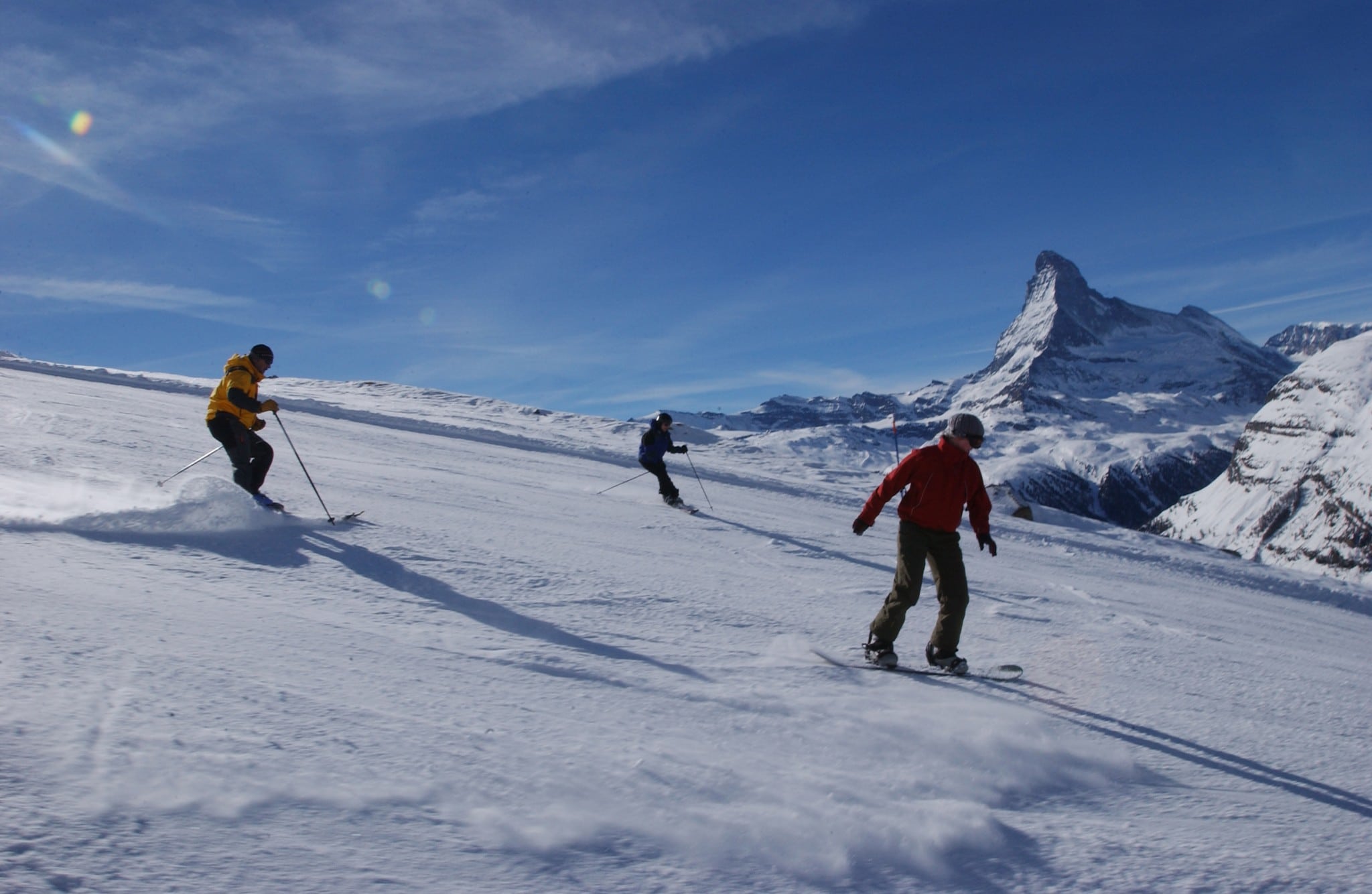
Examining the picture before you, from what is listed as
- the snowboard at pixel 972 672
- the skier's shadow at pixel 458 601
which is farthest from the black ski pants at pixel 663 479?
the snowboard at pixel 972 672

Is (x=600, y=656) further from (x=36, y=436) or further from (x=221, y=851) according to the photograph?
(x=36, y=436)

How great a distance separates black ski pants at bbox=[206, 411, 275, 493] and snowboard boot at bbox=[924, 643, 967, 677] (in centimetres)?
651

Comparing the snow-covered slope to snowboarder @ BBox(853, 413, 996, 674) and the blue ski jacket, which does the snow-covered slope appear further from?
the blue ski jacket

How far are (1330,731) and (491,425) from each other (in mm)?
24752

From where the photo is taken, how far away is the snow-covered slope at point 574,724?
94.3 inches

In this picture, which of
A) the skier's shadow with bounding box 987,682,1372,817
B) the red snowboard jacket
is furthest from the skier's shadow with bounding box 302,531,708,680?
the skier's shadow with bounding box 987,682,1372,817

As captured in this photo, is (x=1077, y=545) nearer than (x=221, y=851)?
No

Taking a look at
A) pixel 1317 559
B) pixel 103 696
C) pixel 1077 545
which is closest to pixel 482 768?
pixel 103 696

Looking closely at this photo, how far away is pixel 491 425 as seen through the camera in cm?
2722

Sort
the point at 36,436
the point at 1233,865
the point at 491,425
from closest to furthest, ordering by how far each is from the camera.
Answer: the point at 1233,865, the point at 36,436, the point at 491,425

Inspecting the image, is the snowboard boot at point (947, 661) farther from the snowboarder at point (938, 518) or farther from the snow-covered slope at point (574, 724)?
the snow-covered slope at point (574, 724)

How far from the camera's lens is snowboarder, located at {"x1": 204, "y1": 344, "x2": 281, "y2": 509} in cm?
800

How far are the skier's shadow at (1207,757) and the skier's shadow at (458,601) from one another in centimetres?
213

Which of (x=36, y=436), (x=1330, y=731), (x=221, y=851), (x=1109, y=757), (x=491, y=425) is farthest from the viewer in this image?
(x=491, y=425)
